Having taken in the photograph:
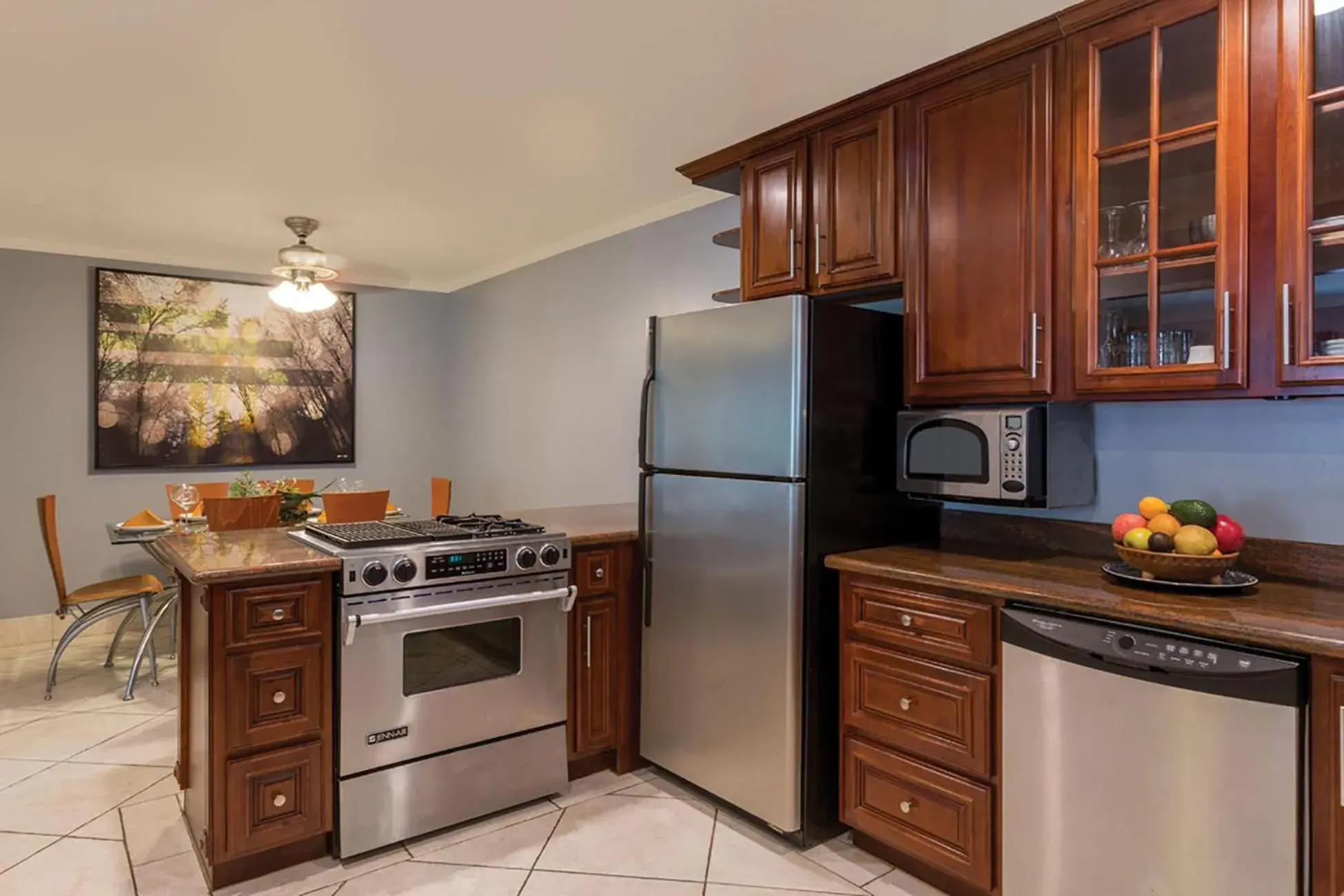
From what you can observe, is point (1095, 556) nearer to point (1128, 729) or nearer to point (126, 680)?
point (1128, 729)

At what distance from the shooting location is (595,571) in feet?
9.58

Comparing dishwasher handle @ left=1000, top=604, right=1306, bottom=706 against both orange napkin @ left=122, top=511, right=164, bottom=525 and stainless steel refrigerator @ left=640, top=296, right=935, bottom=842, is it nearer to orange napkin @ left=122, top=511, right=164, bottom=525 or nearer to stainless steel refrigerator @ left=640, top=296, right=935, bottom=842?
stainless steel refrigerator @ left=640, top=296, right=935, bottom=842

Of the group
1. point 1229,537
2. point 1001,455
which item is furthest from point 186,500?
point 1229,537

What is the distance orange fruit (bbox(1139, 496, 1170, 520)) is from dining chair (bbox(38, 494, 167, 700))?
4.29m

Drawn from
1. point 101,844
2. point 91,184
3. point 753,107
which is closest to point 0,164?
point 91,184

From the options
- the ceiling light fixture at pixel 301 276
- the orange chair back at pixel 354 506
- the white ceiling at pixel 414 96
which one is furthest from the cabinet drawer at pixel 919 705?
the ceiling light fixture at pixel 301 276

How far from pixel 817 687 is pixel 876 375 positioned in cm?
101

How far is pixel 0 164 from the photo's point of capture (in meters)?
3.27

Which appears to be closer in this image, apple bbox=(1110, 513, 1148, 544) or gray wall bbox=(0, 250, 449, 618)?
apple bbox=(1110, 513, 1148, 544)

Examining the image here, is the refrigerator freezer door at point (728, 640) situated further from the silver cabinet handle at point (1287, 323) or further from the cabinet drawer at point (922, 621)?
the silver cabinet handle at point (1287, 323)

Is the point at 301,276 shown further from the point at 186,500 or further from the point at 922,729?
the point at 922,729

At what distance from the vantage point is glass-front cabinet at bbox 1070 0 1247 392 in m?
1.86

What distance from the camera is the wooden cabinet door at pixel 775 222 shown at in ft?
9.24

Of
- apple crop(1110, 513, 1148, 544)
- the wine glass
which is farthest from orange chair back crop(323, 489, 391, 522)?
apple crop(1110, 513, 1148, 544)
